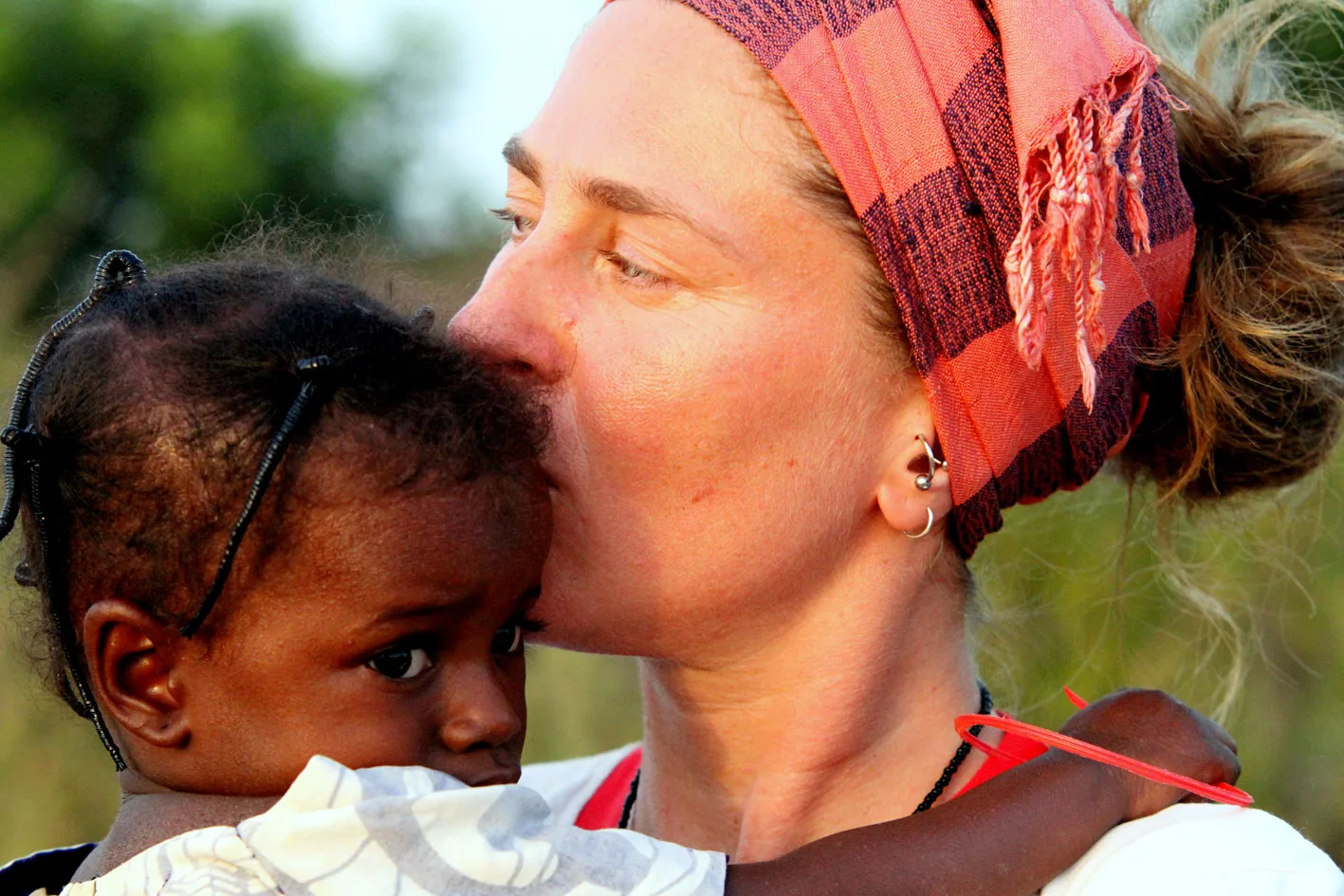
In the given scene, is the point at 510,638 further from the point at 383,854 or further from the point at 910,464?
the point at 910,464

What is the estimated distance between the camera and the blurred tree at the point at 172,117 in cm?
1134

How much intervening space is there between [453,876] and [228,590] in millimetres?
436

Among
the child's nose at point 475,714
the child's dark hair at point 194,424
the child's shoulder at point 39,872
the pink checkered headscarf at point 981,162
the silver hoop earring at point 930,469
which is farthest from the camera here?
the silver hoop earring at point 930,469

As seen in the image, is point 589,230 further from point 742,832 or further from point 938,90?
point 742,832

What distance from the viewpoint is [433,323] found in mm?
2170

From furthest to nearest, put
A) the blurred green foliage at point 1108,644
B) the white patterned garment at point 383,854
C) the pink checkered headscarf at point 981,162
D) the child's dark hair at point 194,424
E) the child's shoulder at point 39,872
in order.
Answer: the blurred green foliage at point 1108,644, the pink checkered headscarf at point 981,162, the child's shoulder at point 39,872, the child's dark hair at point 194,424, the white patterned garment at point 383,854

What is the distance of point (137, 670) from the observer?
69.7 inches

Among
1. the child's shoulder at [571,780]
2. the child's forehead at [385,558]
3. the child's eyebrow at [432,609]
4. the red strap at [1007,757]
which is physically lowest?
the child's shoulder at [571,780]

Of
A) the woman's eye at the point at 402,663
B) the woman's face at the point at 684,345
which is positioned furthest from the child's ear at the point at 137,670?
the woman's face at the point at 684,345

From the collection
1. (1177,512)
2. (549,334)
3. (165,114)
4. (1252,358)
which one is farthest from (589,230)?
(165,114)

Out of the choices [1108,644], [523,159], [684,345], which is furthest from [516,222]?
[1108,644]

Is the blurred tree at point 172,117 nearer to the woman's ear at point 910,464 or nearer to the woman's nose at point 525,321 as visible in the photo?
the woman's nose at point 525,321

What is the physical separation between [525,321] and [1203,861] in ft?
4.00

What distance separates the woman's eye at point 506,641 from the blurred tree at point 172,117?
9.00 meters
